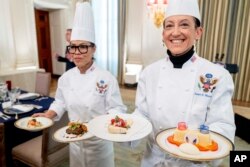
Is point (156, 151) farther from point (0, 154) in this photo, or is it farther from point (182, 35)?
point (0, 154)

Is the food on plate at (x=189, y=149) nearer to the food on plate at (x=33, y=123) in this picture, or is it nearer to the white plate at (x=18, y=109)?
the food on plate at (x=33, y=123)

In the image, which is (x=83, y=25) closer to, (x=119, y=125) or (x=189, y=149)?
(x=119, y=125)

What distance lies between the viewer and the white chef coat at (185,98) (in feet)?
2.98

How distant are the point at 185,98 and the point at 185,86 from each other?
2.2 inches

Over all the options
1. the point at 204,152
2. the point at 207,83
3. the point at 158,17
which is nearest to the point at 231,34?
the point at 158,17

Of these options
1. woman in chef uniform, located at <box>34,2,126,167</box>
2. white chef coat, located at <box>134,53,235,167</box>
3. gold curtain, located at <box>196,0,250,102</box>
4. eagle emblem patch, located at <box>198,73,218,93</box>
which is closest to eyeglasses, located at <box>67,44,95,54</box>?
woman in chef uniform, located at <box>34,2,126,167</box>

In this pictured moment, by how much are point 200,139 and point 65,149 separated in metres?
1.30

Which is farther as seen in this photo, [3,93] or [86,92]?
[3,93]

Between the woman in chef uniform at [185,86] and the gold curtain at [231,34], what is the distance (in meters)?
4.11

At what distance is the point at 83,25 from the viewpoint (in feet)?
4.50

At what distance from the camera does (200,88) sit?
948 millimetres

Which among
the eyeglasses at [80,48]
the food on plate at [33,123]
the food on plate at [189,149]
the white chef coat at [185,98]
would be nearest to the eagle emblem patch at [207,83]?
the white chef coat at [185,98]

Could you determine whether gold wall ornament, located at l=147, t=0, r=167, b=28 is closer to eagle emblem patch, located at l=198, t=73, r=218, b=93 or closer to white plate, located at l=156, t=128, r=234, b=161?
eagle emblem patch, located at l=198, t=73, r=218, b=93

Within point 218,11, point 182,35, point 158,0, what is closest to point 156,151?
point 182,35
